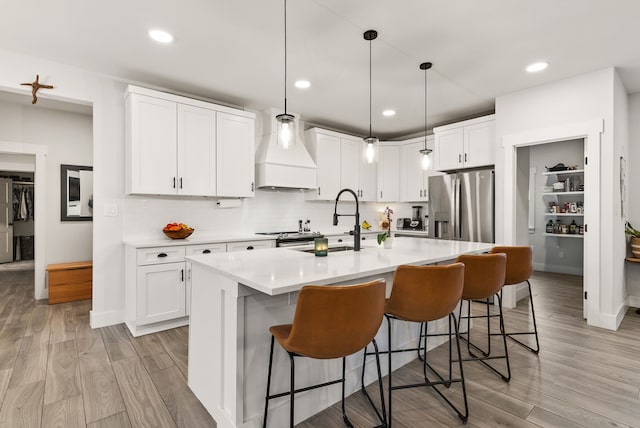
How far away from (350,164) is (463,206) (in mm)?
1971

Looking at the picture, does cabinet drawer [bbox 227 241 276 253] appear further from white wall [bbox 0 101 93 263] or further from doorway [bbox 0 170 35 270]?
doorway [bbox 0 170 35 270]

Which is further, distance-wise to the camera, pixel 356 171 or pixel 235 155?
pixel 356 171

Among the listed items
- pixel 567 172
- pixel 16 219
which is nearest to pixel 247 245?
pixel 567 172

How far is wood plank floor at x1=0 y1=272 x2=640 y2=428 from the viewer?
191 cm

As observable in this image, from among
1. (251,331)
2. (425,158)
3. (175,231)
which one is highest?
(425,158)

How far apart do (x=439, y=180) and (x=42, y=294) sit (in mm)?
5943

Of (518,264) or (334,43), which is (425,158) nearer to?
(518,264)

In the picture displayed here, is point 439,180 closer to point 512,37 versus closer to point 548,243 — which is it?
point 512,37

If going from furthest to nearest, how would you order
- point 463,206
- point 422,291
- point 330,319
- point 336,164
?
1. point 336,164
2. point 463,206
3. point 422,291
4. point 330,319

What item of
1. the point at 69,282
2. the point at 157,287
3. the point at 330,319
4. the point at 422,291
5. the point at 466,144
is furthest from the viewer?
the point at 466,144

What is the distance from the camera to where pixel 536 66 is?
130 inches

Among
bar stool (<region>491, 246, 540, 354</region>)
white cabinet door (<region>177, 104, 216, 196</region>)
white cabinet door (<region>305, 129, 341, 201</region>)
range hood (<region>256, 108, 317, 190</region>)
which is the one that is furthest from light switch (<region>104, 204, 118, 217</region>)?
bar stool (<region>491, 246, 540, 354</region>)

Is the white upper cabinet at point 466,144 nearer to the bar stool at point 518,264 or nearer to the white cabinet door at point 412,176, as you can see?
the white cabinet door at point 412,176

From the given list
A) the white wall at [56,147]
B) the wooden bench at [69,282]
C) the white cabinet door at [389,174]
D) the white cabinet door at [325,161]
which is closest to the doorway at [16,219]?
the white wall at [56,147]
